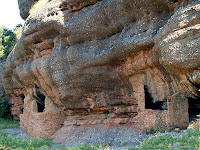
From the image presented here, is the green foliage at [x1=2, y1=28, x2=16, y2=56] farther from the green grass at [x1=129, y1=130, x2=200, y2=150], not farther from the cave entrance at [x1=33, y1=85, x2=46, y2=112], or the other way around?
the green grass at [x1=129, y1=130, x2=200, y2=150]

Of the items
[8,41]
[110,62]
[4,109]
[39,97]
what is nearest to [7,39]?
[8,41]

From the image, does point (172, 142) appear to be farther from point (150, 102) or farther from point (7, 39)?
point (7, 39)

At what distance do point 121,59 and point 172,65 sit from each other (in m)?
3.39

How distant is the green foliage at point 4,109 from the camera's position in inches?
997

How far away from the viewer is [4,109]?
25.4 metres

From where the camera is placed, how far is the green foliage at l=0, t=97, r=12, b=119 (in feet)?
83.1

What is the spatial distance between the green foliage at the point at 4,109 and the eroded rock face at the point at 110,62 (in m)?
6.14

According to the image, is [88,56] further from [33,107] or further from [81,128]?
[33,107]

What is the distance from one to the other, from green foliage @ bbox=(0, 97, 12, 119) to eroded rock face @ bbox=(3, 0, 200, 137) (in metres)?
6.14

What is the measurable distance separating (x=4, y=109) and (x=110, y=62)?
52.1 ft

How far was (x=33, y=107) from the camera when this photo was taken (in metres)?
18.2

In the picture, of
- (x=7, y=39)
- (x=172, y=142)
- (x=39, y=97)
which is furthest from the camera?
(x=7, y=39)


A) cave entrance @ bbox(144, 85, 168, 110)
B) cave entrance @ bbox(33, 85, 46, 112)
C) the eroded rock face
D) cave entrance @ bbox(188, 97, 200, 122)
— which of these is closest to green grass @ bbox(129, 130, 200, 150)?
the eroded rock face

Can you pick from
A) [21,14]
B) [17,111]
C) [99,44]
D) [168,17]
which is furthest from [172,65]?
[17,111]
